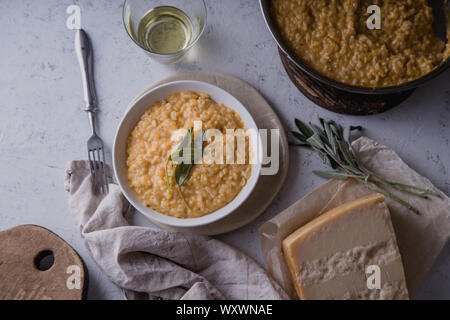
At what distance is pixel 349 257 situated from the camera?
2264 millimetres

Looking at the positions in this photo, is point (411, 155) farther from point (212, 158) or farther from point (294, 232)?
point (212, 158)

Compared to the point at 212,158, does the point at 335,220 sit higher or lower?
lower

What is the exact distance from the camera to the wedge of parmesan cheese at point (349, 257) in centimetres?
226

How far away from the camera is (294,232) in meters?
2.37

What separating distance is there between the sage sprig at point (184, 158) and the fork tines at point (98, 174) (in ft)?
1.49

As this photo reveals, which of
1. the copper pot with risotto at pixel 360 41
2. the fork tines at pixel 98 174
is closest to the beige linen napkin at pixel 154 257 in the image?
the fork tines at pixel 98 174

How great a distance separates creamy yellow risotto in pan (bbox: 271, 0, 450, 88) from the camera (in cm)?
222

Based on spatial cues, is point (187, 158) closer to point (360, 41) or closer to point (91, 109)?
point (91, 109)

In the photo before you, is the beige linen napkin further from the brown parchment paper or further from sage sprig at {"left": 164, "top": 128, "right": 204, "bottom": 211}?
sage sprig at {"left": 164, "top": 128, "right": 204, "bottom": 211}

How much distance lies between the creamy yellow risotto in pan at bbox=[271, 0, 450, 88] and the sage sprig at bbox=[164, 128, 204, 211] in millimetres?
728

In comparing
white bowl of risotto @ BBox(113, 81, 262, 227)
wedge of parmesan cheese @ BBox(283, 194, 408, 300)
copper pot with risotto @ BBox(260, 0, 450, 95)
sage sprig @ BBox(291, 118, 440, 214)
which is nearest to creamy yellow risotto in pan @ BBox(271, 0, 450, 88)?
copper pot with risotto @ BBox(260, 0, 450, 95)

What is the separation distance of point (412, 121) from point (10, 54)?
8.21ft

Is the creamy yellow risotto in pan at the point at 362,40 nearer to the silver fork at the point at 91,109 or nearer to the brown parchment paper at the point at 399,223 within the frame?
the brown parchment paper at the point at 399,223

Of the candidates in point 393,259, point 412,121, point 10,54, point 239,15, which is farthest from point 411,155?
point 10,54
